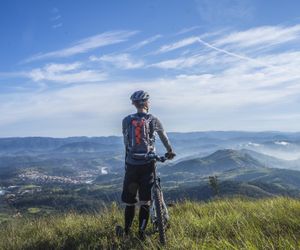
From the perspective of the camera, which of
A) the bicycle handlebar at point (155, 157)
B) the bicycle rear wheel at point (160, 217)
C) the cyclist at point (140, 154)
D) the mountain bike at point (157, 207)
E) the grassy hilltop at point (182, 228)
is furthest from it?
the cyclist at point (140, 154)

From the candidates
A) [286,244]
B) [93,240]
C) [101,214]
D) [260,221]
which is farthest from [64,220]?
[286,244]

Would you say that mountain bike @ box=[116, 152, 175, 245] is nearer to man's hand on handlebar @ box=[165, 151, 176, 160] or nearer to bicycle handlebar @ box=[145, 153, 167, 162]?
bicycle handlebar @ box=[145, 153, 167, 162]

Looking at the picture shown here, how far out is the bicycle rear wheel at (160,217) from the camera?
7.10m

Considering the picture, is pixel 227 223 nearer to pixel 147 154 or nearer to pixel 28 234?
pixel 147 154

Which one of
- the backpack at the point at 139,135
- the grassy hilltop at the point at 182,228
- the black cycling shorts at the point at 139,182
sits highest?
the backpack at the point at 139,135

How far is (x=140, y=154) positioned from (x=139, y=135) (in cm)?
41

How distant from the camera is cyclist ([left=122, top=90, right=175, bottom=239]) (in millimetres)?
8289

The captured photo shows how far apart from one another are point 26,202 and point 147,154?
197m

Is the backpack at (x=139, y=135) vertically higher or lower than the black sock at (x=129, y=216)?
higher

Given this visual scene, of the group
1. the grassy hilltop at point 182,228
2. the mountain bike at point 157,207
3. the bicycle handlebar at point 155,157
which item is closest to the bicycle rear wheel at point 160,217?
the mountain bike at point 157,207

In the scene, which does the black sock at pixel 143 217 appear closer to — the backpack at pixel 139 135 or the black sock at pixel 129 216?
the black sock at pixel 129 216

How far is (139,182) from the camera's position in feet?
27.6

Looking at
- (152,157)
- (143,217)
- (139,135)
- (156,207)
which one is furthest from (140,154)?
(143,217)

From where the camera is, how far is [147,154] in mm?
8250
